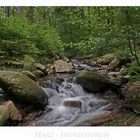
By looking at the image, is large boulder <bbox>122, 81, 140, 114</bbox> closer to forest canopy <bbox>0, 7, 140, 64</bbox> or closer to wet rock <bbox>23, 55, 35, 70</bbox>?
forest canopy <bbox>0, 7, 140, 64</bbox>

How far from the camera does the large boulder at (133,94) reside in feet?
6.34

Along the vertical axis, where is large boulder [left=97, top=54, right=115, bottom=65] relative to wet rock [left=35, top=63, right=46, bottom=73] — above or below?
above

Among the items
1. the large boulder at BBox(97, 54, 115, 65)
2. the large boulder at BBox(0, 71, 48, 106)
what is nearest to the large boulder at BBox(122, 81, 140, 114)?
the large boulder at BBox(97, 54, 115, 65)

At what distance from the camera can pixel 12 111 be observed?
1862 mm

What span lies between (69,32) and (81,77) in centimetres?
28

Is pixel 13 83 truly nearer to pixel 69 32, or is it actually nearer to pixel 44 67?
pixel 44 67

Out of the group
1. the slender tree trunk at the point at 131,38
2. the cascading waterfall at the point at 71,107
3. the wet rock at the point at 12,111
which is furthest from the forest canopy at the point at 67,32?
the wet rock at the point at 12,111

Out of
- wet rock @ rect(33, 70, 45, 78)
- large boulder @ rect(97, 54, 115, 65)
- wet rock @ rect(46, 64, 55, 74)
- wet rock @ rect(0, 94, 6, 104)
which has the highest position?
large boulder @ rect(97, 54, 115, 65)

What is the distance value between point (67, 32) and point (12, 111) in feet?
1.89

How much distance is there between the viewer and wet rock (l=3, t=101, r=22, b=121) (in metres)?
1.84

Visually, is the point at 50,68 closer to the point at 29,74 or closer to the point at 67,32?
the point at 29,74

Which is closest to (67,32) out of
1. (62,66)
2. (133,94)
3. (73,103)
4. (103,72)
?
(62,66)

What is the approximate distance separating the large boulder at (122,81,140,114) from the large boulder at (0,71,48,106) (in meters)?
0.48
